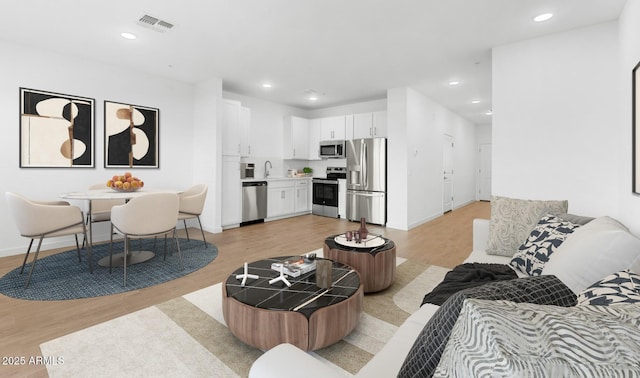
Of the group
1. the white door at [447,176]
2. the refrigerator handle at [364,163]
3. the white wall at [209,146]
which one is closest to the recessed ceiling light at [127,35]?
the white wall at [209,146]

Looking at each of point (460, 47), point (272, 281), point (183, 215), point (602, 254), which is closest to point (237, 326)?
point (272, 281)

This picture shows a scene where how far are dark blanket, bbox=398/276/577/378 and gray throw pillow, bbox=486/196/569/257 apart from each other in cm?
179

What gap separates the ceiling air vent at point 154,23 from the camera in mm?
3031

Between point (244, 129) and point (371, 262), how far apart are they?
13.9ft

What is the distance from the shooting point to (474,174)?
10.0 m

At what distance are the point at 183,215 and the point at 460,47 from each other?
4.17 metres

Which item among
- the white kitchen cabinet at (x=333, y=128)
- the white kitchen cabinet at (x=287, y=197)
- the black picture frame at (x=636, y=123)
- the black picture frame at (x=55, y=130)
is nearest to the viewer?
the black picture frame at (x=636, y=123)

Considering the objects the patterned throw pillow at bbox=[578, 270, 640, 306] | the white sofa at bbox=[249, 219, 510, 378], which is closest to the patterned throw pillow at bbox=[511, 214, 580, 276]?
the white sofa at bbox=[249, 219, 510, 378]

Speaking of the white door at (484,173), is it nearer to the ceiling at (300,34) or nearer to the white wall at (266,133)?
the ceiling at (300,34)

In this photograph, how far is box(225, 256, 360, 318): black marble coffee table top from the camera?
5.74ft

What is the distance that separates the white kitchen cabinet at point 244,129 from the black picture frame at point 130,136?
1.46m

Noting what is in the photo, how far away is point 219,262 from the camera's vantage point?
357 cm

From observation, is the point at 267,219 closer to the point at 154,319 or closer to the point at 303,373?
the point at 154,319

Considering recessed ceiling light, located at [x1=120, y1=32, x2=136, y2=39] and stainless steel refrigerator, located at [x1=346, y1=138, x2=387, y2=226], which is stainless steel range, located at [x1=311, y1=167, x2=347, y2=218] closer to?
stainless steel refrigerator, located at [x1=346, y1=138, x2=387, y2=226]
